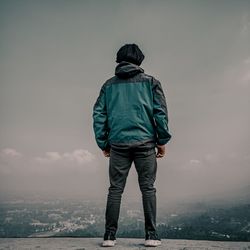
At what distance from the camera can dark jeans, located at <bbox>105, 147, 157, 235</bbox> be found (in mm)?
3223

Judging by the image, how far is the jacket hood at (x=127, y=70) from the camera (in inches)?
132

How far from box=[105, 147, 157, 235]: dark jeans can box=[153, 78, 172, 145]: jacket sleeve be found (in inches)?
7.6

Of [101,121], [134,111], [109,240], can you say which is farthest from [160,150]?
[109,240]

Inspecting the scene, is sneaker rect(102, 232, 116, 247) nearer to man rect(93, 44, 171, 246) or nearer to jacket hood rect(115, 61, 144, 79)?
man rect(93, 44, 171, 246)

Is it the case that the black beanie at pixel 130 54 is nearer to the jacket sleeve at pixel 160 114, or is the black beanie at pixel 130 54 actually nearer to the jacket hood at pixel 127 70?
the jacket hood at pixel 127 70

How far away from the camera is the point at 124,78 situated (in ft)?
11.3

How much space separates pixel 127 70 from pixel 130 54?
21 centimetres

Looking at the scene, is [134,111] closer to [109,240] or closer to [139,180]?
[139,180]

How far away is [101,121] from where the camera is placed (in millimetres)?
3465

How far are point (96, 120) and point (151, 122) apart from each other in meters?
0.62

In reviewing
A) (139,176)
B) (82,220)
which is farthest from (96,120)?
(82,220)

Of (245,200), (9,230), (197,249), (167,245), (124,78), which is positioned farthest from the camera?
(245,200)

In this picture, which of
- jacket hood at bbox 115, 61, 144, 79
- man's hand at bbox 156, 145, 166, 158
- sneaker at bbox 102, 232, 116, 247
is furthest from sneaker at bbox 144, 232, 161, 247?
jacket hood at bbox 115, 61, 144, 79

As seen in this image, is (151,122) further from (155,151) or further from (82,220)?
(82,220)
